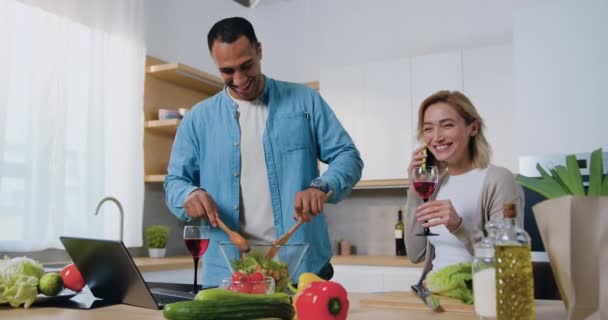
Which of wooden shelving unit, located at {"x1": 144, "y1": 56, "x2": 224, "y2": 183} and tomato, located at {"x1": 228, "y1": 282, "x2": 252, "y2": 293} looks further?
wooden shelving unit, located at {"x1": 144, "y1": 56, "x2": 224, "y2": 183}

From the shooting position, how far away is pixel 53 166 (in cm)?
286

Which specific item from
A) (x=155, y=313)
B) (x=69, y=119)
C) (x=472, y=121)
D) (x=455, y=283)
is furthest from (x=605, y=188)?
(x=69, y=119)

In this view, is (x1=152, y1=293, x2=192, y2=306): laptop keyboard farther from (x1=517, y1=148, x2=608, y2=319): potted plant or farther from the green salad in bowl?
(x1=517, y1=148, x2=608, y2=319): potted plant

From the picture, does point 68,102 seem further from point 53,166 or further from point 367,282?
point 367,282

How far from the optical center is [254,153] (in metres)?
2.03

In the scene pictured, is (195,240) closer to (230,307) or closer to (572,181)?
(230,307)

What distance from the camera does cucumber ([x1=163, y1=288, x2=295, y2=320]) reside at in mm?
896

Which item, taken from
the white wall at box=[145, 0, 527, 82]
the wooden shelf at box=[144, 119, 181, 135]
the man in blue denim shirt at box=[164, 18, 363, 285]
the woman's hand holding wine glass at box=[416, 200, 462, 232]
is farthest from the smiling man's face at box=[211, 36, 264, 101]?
the white wall at box=[145, 0, 527, 82]

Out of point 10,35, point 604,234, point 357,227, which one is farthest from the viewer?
point 357,227

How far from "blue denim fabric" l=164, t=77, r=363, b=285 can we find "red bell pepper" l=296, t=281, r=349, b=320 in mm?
897

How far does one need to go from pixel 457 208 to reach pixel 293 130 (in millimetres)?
644

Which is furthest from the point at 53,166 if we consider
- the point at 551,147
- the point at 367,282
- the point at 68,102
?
the point at 551,147

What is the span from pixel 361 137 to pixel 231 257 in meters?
2.64

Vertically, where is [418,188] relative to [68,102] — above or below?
below
